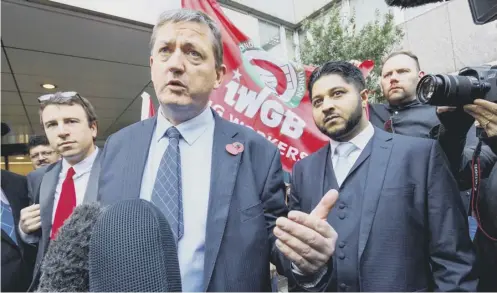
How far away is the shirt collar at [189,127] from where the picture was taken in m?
1.43

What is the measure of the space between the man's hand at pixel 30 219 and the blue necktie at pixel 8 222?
0.16 ft

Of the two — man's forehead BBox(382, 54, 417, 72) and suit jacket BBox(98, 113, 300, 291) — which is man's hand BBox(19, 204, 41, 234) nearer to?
suit jacket BBox(98, 113, 300, 291)

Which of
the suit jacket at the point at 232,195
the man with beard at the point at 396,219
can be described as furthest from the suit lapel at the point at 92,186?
the man with beard at the point at 396,219

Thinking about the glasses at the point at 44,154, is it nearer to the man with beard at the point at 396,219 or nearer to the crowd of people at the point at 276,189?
the crowd of people at the point at 276,189

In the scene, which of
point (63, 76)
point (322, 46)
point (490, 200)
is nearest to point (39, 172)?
point (490, 200)

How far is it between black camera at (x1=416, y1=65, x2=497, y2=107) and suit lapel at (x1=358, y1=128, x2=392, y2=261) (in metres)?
0.29

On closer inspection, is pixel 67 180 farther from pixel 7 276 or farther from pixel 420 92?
pixel 420 92

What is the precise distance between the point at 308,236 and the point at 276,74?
2.33 m

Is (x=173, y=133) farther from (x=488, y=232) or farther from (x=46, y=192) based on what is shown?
(x=488, y=232)

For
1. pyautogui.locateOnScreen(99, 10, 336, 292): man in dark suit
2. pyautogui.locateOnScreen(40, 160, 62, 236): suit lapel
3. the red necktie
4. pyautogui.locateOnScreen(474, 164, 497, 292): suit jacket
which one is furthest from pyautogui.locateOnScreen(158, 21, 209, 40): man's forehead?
pyautogui.locateOnScreen(474, 164, 497, 292): suit jacket

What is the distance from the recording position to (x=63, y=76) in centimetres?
488

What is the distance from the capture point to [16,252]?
181cm

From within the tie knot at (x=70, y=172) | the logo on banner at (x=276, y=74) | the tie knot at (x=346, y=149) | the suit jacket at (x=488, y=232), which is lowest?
the suit jacket at (x=488, y=232)

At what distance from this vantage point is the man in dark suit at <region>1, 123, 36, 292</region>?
175cm
